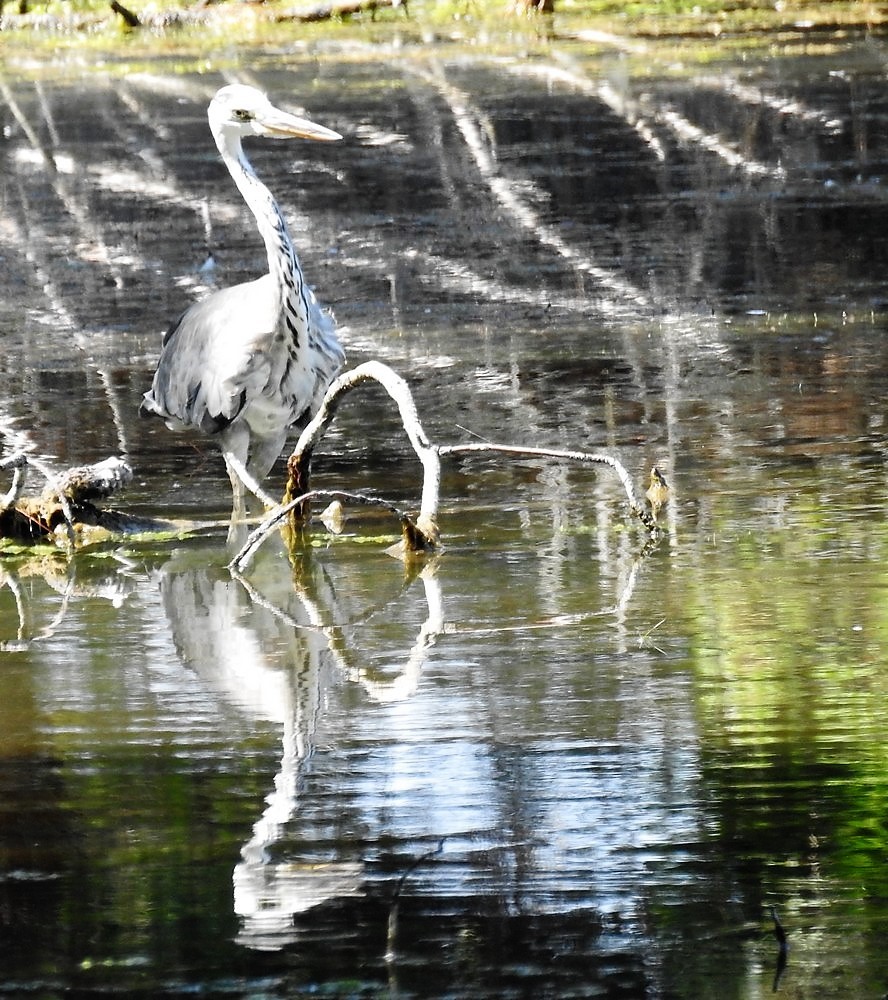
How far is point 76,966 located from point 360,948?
0.61m

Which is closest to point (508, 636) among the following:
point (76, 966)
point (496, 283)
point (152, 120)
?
point (76, 966)

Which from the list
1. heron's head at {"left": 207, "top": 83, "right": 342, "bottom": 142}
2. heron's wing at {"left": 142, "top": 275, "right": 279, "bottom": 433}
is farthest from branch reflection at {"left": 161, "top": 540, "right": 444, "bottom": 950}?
heron's head at {"left": 207, "top": 83, "right": 342, "bottom": 142}

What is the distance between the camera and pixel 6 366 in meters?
12.7

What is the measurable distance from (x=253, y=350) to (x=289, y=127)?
3.39 ft

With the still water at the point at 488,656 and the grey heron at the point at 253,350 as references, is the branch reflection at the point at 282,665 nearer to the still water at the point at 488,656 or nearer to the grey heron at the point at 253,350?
the still water at the point at 488,656

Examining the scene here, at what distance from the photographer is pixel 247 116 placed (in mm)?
9531

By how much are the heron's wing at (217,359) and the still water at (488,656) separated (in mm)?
391

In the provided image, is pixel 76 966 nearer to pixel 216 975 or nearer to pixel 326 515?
pixel 216 975

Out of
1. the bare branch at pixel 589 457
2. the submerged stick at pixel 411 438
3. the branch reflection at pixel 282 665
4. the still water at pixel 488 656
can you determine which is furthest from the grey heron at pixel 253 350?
the bare branch at pixel 589 457

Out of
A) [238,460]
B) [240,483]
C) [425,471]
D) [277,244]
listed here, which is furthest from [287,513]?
[277,244]

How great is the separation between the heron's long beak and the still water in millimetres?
1572

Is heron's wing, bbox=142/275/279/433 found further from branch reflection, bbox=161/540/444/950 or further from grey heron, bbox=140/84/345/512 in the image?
branch reflection, bbox=161/540/444/950

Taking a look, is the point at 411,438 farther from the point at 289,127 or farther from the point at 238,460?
the point at 289,127

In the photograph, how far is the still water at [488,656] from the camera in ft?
14.9
